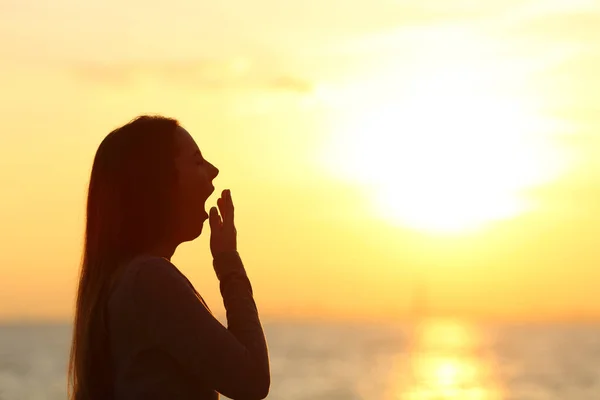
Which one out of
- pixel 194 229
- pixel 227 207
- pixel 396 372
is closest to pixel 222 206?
pixel 227 207

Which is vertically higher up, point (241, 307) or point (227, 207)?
point (227, 207)

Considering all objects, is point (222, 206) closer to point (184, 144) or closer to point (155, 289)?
point (184, 144)

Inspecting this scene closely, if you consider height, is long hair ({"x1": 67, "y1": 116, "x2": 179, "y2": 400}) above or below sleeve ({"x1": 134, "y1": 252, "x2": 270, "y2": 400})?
above

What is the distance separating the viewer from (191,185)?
137 inches

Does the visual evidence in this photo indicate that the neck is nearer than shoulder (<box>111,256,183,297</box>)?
No

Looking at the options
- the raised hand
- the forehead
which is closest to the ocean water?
the raised hand

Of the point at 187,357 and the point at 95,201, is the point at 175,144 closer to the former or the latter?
the point at 95,201

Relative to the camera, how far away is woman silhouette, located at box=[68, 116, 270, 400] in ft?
10.7

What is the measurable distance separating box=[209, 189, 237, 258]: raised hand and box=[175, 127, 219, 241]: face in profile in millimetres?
94

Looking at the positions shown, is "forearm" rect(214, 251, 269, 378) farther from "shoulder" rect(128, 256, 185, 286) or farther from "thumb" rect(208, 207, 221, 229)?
"shoulder" rect(128, 256, 185, 286)

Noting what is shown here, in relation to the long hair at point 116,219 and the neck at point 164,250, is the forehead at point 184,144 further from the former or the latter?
the neck at point 164,250

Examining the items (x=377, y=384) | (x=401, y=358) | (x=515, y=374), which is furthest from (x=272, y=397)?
(x=401, y=358)

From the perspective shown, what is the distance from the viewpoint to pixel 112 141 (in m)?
3.49

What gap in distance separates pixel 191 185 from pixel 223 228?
214 millimetres
